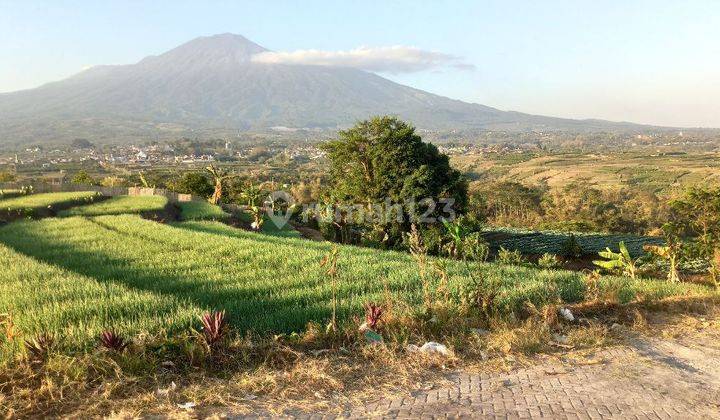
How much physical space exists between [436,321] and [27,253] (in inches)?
387

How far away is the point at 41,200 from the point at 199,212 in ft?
21.2

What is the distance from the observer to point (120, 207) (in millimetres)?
23000

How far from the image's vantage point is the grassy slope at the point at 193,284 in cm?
621

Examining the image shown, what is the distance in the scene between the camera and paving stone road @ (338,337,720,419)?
4.44 m

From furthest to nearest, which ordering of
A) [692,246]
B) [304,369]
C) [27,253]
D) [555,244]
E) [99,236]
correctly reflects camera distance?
1. [555,244]
2. [692,246]
3. [99,236]
4. [27,253]
5. [304,369]

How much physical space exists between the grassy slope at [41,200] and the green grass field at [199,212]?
14.5ft

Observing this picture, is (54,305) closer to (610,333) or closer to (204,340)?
(204,340)

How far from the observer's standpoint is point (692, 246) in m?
16.7

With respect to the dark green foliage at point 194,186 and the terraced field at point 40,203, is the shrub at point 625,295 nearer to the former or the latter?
the terraced field at point 40,203

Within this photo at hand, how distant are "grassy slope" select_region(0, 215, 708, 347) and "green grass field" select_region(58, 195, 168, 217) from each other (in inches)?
303

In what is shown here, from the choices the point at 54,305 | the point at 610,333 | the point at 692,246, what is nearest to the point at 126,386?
the point at 54,305

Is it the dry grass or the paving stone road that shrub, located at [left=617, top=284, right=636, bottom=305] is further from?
→ the paving stone road

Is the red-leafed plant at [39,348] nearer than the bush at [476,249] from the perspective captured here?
Yes

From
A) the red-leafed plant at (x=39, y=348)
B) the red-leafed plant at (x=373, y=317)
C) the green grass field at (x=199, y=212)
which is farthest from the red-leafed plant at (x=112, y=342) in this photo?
the green grass field at (x=199, y=212)
